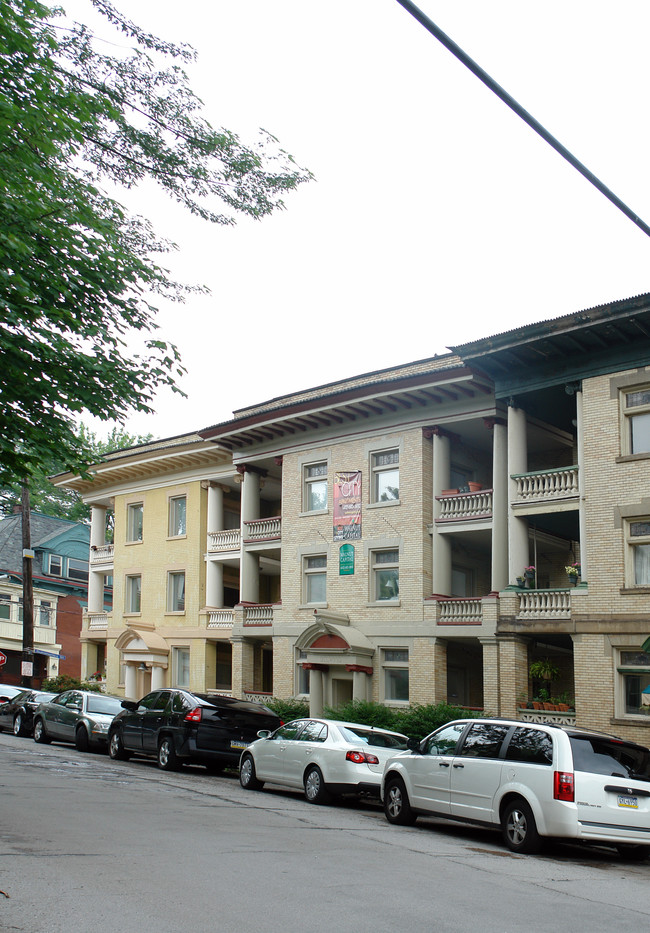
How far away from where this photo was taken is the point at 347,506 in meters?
31.2

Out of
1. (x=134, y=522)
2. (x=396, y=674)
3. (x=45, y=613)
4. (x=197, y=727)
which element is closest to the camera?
(x=197, y=727)

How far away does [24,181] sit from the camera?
12469 millimetres

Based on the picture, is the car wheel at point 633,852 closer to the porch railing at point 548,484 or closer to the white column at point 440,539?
the porch railing at point 548,484

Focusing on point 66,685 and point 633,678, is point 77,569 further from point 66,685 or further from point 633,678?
point 633,678

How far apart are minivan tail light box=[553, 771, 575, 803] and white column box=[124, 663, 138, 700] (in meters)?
29.3

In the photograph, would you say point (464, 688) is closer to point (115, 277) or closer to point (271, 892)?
point (115, 277)

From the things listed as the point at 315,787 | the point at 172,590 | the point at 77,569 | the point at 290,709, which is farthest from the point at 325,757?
the point at 77,569

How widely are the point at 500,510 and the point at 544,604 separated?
124 inches

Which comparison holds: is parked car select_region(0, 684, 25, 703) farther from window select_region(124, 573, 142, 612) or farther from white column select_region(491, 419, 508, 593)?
white column select_region(491, 419, 508, 593)

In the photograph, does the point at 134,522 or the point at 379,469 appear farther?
the point at 134,522

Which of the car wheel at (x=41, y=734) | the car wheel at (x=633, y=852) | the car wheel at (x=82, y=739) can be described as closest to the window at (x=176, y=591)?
the car wheel at (x=41, y=734)

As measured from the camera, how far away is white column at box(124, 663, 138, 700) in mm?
39125

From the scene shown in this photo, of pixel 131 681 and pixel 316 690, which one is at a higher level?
pixel 316 690

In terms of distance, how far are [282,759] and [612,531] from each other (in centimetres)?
1042
